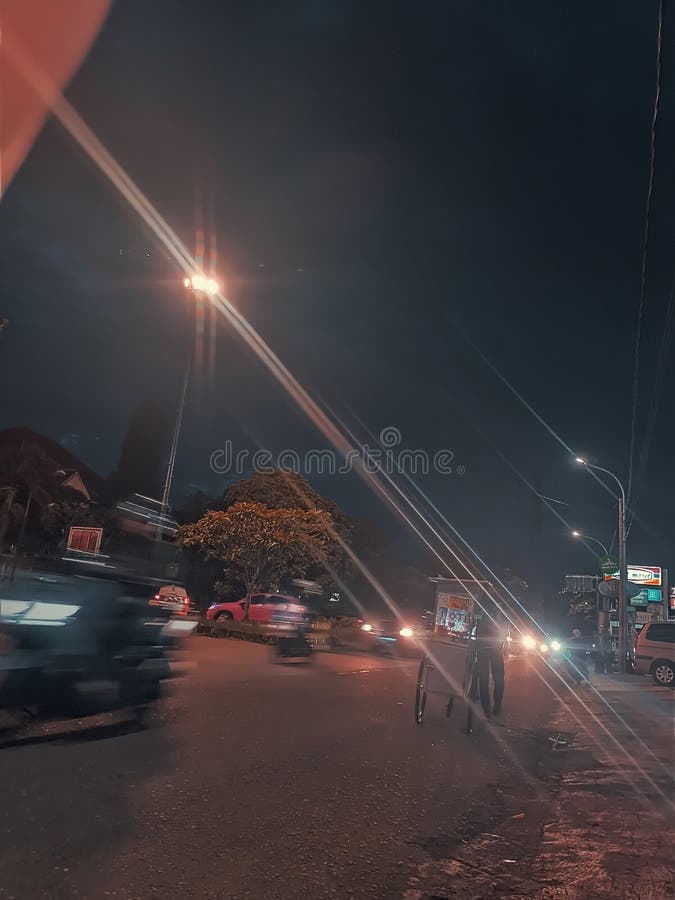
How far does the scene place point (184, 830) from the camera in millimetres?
4027

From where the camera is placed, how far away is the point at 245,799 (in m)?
4.72

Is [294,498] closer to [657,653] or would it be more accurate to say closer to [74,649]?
[657,653]

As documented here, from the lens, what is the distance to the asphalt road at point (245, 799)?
3.44 meters

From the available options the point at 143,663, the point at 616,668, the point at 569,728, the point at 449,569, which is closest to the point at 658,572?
the point at 449,569

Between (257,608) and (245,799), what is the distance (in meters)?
18.9

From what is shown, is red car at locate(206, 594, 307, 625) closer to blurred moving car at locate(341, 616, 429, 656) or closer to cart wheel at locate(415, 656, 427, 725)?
blurred moving car at locate(341, 616, 429, 656)

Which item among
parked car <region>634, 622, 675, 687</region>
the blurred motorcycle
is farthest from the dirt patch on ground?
parked car <region>634, 622, 675, 687</region>

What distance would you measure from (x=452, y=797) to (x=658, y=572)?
53615 mm

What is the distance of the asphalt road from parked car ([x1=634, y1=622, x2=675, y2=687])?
10323 millimetres

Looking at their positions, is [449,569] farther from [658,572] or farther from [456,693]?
[456,693]

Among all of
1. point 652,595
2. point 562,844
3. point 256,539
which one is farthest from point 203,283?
point 652,595

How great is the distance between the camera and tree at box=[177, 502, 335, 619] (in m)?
24.9

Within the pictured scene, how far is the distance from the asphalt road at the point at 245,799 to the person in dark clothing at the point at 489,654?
1.95 ft

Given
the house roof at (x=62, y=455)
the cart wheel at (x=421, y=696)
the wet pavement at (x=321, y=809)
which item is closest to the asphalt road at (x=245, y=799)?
the wet pavement at (x=321, y=809)
